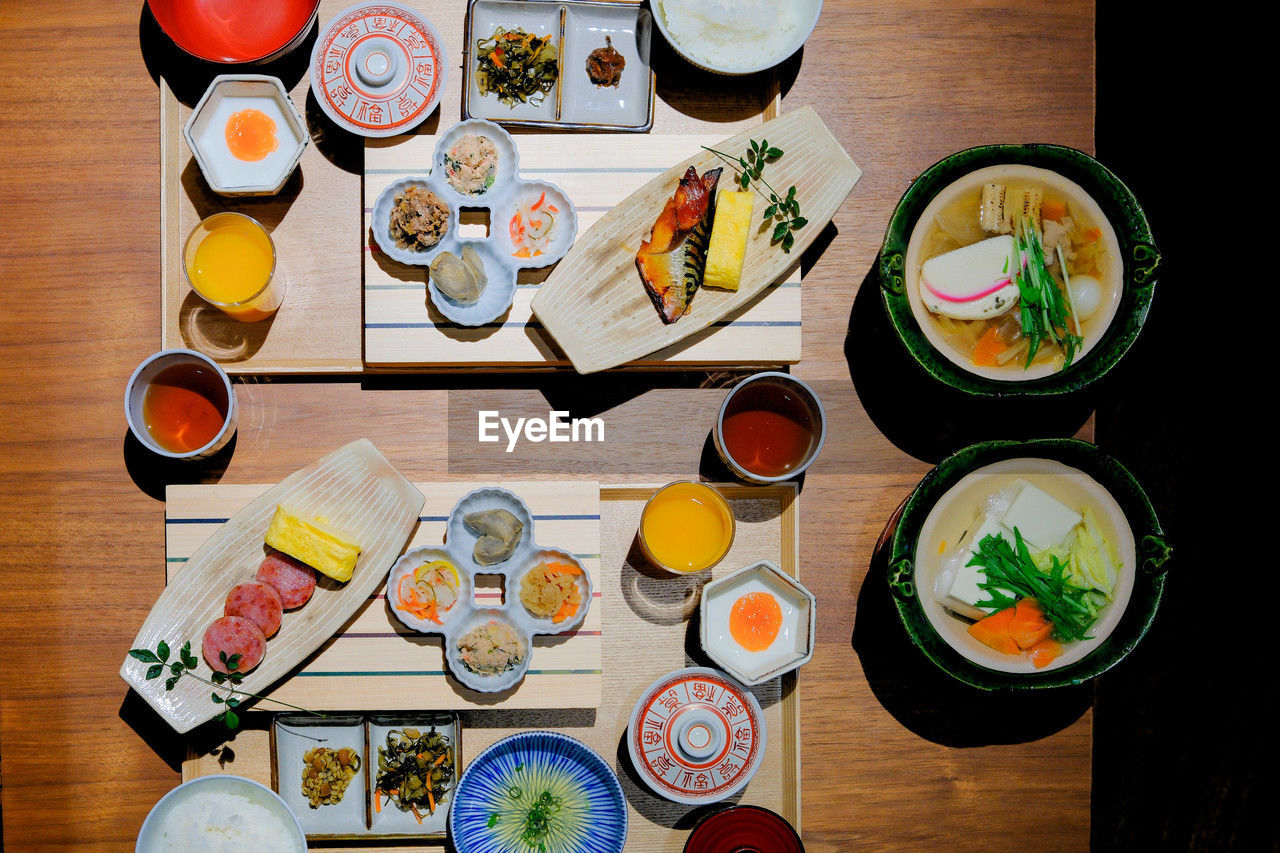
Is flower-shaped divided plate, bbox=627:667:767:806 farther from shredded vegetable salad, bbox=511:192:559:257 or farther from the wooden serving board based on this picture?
shredded vegetable salad, bbox=511:192:559:257

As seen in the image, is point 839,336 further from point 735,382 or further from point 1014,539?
point 1014,539

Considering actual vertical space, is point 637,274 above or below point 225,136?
below

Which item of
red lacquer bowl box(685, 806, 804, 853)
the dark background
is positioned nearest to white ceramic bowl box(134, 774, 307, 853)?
red lacquer bowl box(685, 806, 804, 853)

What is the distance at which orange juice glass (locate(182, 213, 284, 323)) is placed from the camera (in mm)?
2008

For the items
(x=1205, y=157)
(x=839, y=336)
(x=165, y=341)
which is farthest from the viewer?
(x=839, y=336)

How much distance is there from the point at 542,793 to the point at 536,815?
2.0 inches

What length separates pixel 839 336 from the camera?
2.23 metres

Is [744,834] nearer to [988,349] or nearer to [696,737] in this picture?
[696,737]

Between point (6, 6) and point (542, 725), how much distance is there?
7.76ft

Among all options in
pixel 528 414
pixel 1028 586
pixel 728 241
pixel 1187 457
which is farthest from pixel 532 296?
pixel 1187 457

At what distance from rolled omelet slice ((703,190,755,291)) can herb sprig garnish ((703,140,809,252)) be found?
2.2 inches

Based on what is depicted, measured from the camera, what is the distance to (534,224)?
2.07m

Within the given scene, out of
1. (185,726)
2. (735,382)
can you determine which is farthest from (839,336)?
(185,726)

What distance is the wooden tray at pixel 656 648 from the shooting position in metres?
2.12
